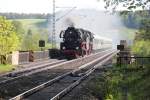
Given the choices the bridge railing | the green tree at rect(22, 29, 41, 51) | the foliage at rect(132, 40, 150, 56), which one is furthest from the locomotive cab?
the green tree at rect(22, 29, 41, 51)

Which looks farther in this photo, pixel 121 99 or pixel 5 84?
pixel 5 84

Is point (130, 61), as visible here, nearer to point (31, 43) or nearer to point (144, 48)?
point (144, 48)

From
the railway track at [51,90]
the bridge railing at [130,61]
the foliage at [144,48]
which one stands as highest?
the foliage at [144,48]

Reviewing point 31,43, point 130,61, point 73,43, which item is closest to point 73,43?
point 73,43

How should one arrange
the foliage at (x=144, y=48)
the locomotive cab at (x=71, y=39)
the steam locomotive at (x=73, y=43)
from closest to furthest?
the foliage at (x=144, y=48)
the steam locomotive at (x=73, y=43)
the locomotive cab at (x=71, y=39)

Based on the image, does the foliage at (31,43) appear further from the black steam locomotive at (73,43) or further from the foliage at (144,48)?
the foliage at (144,48)

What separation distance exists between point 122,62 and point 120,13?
12.6 metres

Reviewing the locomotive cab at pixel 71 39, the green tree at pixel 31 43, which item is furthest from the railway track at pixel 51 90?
the green tree at pixel 31 43

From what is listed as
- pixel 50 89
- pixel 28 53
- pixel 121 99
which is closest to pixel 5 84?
pixel 50 89

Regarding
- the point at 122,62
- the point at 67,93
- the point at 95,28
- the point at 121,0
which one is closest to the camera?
the point at 67,93

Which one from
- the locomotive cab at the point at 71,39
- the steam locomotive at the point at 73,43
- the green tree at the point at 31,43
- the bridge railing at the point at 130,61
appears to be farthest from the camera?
the green tree at the point at 31,43

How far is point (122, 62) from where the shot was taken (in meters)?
36.4

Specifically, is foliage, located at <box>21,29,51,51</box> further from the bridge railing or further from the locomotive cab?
the bridge railing

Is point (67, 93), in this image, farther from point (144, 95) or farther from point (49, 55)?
point (49, 55)
